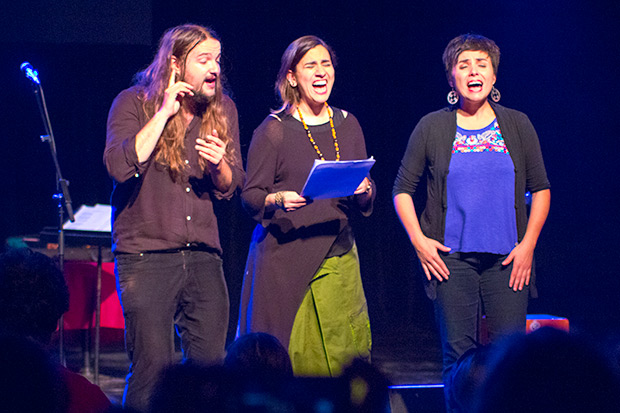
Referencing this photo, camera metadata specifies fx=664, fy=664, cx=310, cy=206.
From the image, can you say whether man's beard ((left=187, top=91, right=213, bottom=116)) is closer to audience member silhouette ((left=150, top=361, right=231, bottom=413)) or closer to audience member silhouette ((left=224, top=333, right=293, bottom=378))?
audience member silhouette ((left=224, top=333, right=293, bottom=378))

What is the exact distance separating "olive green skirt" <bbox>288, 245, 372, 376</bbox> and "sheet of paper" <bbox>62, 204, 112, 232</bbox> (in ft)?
6.14

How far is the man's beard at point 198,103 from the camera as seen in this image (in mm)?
2469

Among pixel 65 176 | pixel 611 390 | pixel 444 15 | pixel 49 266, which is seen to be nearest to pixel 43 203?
pixel 65 176

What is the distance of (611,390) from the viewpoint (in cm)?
88

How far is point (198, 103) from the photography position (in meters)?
2.51

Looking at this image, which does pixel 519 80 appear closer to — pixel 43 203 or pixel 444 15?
pixel 444 15

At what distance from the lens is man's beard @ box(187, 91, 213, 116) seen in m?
2.47

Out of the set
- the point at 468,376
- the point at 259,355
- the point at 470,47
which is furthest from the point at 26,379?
the point at 470,47

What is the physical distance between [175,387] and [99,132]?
5114mm

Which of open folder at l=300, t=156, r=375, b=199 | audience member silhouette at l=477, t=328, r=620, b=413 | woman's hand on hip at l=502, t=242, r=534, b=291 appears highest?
open folder at l=300, t=156, r=375, b=199

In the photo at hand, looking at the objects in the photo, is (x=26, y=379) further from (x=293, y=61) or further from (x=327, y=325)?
(x=293, y=61)

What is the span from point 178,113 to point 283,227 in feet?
1.96

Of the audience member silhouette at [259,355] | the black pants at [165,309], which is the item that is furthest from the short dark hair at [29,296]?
the black pants at [165,309]

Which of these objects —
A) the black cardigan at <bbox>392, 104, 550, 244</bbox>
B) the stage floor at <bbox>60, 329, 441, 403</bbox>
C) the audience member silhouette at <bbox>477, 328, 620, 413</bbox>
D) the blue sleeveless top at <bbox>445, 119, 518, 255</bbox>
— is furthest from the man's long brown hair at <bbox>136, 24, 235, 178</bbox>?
the stage floor at <bbox>60, 329, 441, 403</bbox>
